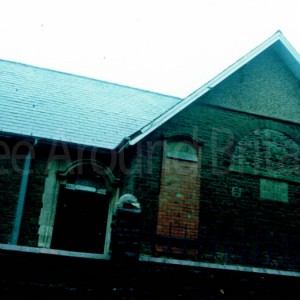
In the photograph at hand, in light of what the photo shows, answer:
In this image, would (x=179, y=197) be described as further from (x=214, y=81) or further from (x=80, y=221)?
(x=214, y=81)

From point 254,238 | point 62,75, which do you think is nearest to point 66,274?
point 254,238

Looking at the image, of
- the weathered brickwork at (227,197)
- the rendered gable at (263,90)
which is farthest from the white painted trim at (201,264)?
the rendered gable at (263,90)

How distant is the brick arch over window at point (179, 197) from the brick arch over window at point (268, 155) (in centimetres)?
116

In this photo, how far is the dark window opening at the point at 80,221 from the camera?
1045cm

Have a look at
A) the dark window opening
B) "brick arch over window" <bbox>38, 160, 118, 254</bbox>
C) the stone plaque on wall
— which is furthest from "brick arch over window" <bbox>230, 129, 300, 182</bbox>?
the dark window opening

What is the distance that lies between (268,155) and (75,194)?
5375 mm

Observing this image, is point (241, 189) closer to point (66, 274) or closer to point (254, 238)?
point (254, 238)

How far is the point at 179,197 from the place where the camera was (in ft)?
32.5

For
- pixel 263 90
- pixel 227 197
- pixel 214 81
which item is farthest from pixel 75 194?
pixel 263 90

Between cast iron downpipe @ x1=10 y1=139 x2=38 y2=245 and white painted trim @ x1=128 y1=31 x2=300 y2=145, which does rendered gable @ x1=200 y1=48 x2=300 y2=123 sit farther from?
cast iron downpipe @ x1=10 y1=139 x2=38 y2=245

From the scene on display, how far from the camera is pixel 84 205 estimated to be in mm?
10891

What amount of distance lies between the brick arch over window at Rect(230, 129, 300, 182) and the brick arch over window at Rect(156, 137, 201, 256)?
1159 mm

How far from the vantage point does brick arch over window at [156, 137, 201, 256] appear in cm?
946

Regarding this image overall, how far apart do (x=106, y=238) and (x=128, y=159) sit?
2.23m
